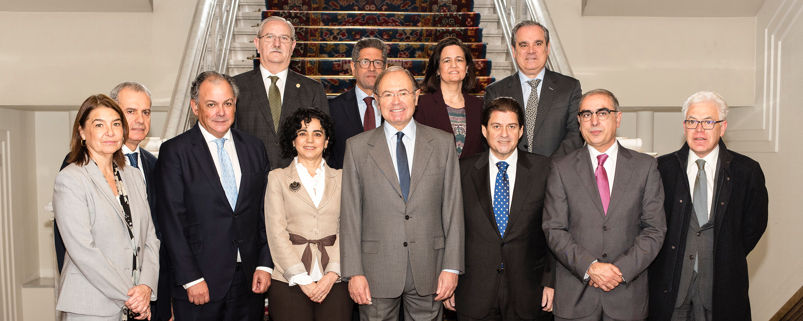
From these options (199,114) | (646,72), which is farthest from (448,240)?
(646,72)

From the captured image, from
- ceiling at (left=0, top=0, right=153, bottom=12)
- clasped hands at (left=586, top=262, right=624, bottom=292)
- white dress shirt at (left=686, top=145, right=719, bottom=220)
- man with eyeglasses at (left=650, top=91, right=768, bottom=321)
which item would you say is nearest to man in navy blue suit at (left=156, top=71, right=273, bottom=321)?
clasped hands at (left=586, top=262, right=624, bottom=292)

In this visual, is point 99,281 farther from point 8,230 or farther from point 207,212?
point 8,230

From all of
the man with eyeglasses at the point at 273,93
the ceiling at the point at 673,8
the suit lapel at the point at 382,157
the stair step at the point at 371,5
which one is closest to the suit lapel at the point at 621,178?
the suit lapel at the point at 382,157

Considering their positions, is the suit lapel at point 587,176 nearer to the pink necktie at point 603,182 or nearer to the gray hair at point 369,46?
the pink necktie at point 603,182

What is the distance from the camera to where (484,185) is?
2.74m

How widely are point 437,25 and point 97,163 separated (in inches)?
168

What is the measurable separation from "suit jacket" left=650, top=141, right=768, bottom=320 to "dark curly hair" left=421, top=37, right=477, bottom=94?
1.12 meters

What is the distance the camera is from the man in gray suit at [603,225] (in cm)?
259

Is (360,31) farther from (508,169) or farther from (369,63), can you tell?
(508,169)

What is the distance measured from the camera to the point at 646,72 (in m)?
5.39

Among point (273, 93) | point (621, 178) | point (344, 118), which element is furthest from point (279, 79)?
point (621, 178)

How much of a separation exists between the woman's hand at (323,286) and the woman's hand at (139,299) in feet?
2.13

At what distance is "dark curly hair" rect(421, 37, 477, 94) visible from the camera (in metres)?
3.23

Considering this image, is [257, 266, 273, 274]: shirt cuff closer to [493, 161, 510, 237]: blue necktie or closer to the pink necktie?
[493, 161, 510, 237]: blue necktie
